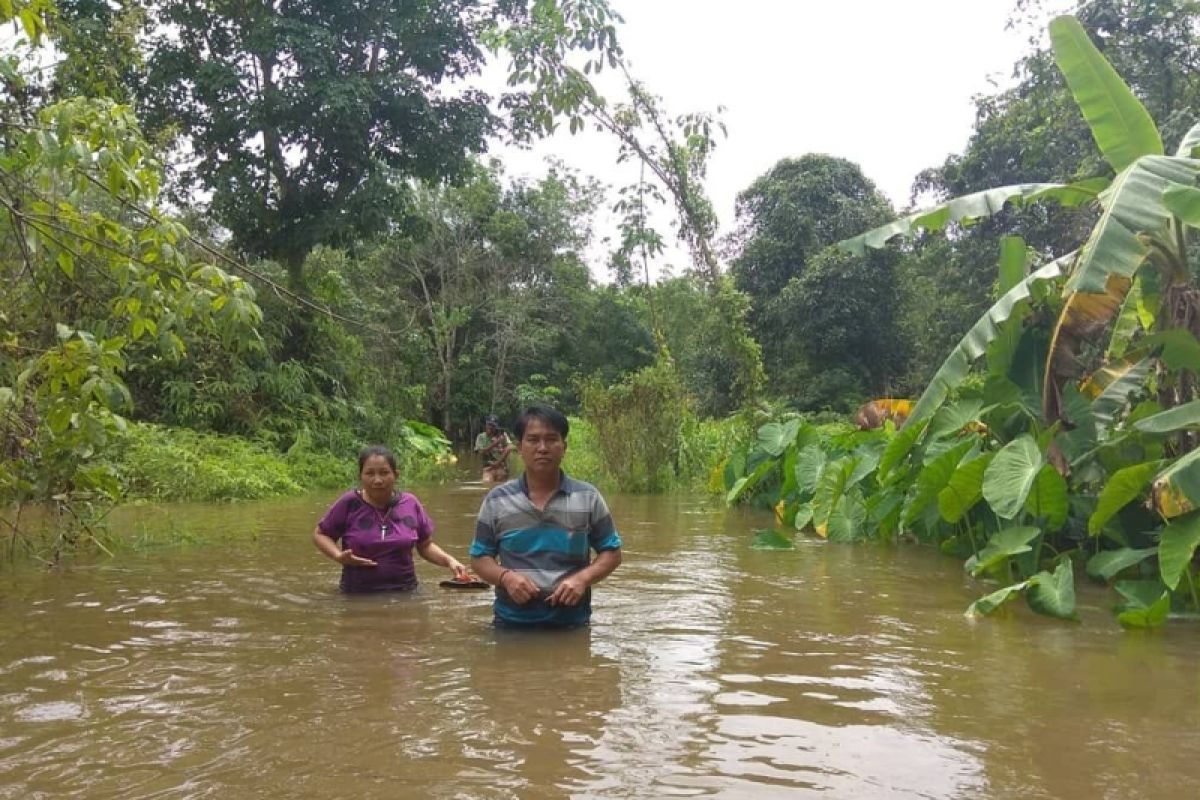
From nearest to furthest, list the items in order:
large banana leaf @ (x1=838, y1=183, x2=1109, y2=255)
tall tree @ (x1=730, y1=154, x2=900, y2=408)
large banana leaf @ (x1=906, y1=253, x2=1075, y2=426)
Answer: large banana leaf @ (x1=906, y1=253, x2=1075, y2=426)
large banana leaf @ (x1=838, y1=183, x2=1109, y2=255)
tall tree @ (x1=730, y1=154, x2=900, y2=408)

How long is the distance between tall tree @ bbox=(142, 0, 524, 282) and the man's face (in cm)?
1400

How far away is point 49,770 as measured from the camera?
9.61ft

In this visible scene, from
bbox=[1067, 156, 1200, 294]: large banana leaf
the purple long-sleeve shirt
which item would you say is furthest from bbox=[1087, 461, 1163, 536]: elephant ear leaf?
the purple long-sleeve shirt

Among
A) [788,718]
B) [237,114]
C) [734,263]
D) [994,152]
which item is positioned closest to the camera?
[788,718]

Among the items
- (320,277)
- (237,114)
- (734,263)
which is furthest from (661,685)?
(734,263)

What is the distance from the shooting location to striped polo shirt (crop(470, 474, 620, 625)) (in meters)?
4.65

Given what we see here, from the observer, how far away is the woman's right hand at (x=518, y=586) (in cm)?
452

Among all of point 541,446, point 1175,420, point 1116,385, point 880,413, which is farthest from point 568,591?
point 880,413

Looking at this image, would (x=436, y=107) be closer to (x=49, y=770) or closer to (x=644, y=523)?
(x=644, y=523)

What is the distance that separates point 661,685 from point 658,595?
2.31 meters

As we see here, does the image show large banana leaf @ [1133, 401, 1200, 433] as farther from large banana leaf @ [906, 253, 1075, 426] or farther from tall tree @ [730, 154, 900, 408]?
tall tree @ [730, 154, 900, 408]

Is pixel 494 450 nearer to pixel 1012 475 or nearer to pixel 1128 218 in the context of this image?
pixel 1012 475

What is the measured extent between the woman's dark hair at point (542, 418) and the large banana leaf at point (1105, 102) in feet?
14.5

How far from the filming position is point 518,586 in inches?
178
